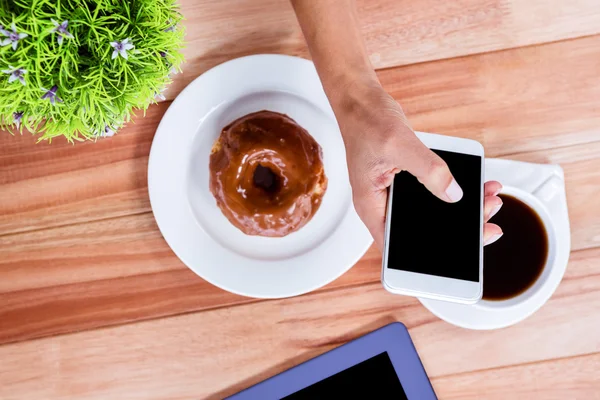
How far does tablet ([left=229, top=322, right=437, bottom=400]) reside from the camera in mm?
949

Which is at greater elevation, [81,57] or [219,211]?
[81,57]

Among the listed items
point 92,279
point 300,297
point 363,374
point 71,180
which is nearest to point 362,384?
point 363,374

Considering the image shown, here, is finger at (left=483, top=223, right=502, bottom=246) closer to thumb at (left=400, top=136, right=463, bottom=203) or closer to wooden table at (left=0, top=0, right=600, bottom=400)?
thumb at (left=400, top=136, right=463, bottom=203)

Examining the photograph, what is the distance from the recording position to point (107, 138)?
951 mm

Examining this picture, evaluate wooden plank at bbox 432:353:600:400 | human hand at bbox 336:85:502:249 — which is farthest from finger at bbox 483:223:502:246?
wooden plank at bbox 432:353:600:400

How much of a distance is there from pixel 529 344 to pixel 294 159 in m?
0.57

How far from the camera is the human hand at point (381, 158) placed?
0.72m

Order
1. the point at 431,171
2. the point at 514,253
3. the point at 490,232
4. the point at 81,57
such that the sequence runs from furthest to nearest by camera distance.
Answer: the point at 514,253
the point at 490,232
the point at 431,171
the point at 81,57

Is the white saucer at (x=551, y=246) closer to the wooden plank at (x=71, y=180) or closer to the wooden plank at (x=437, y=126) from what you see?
the wooden plank at (x=437, y=126)

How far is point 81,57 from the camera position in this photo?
0.60 meters

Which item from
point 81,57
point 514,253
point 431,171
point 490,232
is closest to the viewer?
point 81,57

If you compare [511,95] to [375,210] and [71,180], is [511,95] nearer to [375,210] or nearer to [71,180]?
[375,210]

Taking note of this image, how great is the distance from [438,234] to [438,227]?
0.01 metres

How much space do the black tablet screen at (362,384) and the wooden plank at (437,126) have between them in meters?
0.45
